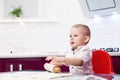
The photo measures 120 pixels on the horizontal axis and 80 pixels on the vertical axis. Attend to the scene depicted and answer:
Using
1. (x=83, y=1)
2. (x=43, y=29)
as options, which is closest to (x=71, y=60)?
(x=83, y=1)

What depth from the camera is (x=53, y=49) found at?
9.80ft

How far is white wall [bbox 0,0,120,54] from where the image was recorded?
2.94 metres

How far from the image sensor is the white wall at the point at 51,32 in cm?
294

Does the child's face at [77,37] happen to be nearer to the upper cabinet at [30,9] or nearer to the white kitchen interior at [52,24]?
the white kitchen interior at [52,24]

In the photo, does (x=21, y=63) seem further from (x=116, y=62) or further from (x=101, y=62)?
(x=101, y=62)

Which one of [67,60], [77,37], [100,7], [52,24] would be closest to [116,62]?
[100,7]

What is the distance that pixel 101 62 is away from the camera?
146 cm

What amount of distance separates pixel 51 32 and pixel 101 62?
5.40 feet

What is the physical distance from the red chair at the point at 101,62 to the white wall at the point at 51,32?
139 centimetres

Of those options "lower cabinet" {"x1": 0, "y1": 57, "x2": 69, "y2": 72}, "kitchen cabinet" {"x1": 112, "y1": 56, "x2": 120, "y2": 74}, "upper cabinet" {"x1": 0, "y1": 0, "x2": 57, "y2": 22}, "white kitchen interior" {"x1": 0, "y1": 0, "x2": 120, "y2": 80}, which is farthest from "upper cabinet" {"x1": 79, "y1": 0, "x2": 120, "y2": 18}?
"lower cabinet" {"x1": 0, "y1": 57, "x2": 69, "y2": 72}

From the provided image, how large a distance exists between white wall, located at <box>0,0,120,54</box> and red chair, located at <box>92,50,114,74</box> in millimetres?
1391

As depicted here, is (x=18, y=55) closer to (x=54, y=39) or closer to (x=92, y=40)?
(x=54, y=39)

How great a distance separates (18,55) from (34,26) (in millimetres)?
909

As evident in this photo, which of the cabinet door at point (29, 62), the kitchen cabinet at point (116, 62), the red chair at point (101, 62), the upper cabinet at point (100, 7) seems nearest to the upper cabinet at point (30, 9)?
the upper cabinet at point (100, 7)
